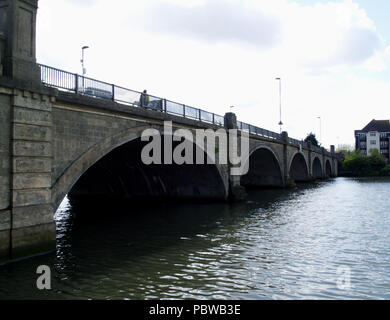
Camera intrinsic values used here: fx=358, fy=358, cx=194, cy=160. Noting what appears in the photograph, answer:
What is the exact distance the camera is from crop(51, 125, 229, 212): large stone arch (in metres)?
12.3

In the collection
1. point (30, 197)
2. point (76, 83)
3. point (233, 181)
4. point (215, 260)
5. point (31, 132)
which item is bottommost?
point (215, 260)

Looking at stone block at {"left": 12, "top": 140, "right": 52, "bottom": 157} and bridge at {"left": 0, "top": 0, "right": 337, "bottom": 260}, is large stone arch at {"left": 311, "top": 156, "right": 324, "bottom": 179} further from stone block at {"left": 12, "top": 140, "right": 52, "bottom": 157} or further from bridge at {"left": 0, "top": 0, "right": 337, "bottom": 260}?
stone block at {"left": 12, "top": 140, "right": 52, "bottom": 157}

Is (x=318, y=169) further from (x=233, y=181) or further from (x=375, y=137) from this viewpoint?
(x=233, y=181)

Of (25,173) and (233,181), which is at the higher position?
(25,173)

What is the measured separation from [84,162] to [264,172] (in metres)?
34.6

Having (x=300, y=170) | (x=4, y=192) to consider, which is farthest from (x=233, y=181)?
(x=300, y=170)

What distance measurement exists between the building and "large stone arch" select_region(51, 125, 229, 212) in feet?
355

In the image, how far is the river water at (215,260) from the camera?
8570 mm

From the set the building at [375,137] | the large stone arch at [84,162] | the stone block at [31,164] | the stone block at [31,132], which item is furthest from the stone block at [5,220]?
the building at [375,137]

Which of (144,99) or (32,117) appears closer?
(32,117)

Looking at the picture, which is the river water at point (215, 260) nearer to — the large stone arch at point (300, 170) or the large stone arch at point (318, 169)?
the large stone arch at point (300, 170)

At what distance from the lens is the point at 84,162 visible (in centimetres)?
1360
